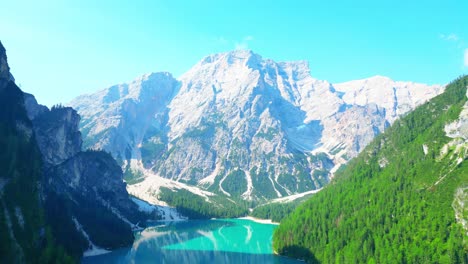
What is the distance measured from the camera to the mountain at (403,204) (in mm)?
112625

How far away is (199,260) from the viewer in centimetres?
14850

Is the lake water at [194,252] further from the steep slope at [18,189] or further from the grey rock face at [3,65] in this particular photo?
the grey rock face at [3,65]

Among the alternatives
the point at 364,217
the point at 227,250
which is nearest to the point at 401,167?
the point at 364,217

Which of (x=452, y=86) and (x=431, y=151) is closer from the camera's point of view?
(x=431, y=151)

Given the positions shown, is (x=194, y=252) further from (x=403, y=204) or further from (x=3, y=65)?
(x=3, y=65)

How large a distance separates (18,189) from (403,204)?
118482 mm

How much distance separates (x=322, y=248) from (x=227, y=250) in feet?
155

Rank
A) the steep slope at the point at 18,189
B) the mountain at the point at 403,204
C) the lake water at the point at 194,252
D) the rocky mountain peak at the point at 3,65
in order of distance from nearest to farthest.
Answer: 1. the steep slope at the point at 18,189
2. the mountain at the point at 403,204
3. the rocky mountain peak at the point at 3,65
4. the lake water at the point at 194,252

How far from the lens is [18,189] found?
104m

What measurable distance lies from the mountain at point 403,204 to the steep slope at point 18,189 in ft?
287

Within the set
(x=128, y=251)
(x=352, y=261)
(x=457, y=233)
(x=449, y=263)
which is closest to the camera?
(x=449, y=263)

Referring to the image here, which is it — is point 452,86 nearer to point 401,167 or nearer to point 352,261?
point 401,167

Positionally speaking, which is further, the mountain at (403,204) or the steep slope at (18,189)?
the mountain at (403,204)

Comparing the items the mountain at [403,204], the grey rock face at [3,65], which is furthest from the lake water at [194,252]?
the grey rock face at [3,65]
